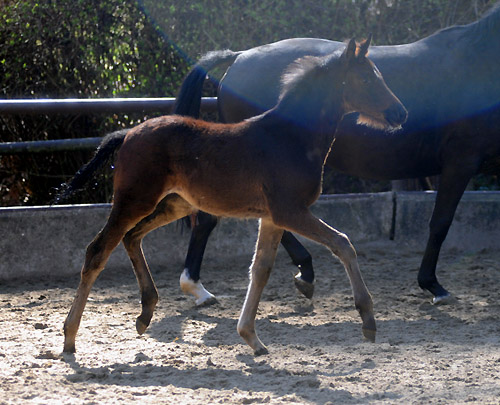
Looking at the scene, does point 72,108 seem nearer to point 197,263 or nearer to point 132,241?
point 197,263

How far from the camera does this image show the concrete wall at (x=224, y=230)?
6285 millimetres

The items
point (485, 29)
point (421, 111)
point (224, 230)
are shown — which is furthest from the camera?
point (224, 230)

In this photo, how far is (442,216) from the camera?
5543mm

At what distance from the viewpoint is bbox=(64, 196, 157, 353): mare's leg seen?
410 cm

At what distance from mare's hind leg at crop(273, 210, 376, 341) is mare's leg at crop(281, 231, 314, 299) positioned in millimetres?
1518

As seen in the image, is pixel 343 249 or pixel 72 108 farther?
pixel 72 108

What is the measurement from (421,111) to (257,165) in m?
2.13

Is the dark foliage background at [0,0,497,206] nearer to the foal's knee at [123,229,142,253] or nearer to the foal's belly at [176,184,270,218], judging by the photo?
the foal's knee at [123,229,142,253]

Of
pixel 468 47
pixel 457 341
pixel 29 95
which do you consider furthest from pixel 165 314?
pixel 29 95

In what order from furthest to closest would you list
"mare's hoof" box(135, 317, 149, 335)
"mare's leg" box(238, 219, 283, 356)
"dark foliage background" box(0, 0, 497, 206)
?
"dark foliage background" box(0, 0, 497, 206)
"mare's hoof" box(135, 317, 149, 335)
"mare's leg" box(238, 219, 283, 356)

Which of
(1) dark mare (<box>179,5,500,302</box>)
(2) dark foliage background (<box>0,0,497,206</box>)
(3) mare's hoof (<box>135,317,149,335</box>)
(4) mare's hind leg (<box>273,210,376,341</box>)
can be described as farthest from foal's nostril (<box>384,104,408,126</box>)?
(2) dark foliage background (<box>0,0,497,206</box>)

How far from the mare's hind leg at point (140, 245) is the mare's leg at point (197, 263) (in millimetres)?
1010

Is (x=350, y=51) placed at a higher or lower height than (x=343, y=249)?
higher

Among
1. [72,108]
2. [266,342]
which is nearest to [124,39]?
[72,108]
